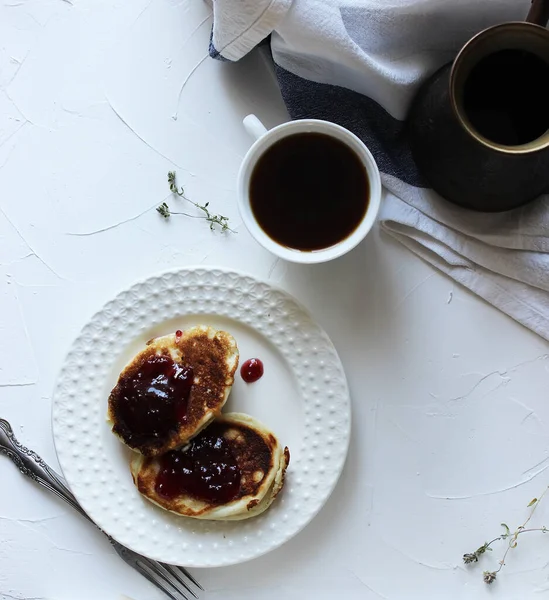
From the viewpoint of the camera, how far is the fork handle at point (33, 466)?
4.32 feet

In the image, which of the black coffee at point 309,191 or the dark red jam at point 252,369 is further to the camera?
the dark red jam at point 252,369

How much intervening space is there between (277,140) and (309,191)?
0.34 feet

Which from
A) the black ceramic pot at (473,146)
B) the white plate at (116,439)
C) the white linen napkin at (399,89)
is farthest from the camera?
the white plate at (116,439)

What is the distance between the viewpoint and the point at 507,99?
3.60ft

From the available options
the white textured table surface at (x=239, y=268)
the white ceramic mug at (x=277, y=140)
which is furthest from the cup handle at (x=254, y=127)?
the white textured table surface at (x=239, y=268)

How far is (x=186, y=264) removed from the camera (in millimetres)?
1314

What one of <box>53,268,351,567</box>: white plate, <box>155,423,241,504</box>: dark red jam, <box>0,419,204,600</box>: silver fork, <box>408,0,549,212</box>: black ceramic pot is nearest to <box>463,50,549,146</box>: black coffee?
<box>408,0,549,212</box>: black ceramic pot

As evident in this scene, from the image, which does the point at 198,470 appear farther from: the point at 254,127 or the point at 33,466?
the point at 254,127

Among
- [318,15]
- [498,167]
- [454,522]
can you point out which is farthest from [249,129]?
[454,522]

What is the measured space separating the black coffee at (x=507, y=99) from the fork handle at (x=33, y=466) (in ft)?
3.29

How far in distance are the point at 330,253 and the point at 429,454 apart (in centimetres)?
45

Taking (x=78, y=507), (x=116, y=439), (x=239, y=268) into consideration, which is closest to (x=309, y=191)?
(x=239, y=268)

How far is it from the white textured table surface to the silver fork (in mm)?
26

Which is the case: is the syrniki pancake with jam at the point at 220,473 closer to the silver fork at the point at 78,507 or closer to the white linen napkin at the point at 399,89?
the silver fork at the point at 78,507
